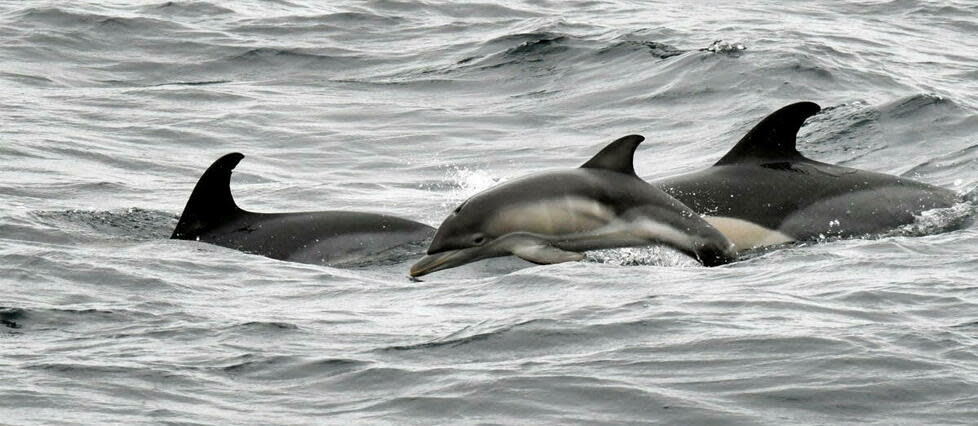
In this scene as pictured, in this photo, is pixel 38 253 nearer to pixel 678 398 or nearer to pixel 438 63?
pixel 678 398

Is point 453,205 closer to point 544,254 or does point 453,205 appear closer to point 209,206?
point 209,206

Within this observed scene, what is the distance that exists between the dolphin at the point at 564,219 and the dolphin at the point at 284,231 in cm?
118

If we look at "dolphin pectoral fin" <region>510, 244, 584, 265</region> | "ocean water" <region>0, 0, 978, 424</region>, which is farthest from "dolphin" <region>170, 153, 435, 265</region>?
"dolphin pectoral fin" <region>510, 244, 584, 265</region>

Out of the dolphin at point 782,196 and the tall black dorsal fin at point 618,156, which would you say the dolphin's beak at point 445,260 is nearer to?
the tall black dorsal fin at point 618,156

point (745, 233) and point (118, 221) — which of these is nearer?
point (745, 233)

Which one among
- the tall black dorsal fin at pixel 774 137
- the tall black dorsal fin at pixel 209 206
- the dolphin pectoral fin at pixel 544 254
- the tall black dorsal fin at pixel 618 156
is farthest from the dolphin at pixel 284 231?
the tall black dorsal fin at pixel 774 137

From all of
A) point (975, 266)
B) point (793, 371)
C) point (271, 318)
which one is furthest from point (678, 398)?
point (975, 266)

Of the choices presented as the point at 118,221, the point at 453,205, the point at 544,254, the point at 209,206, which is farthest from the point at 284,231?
the point at 453,205

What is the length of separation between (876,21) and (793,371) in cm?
1806

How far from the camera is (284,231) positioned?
1057cm

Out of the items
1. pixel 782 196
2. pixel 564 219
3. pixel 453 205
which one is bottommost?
pixel 453 205

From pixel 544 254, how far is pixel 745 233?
63.3 inches

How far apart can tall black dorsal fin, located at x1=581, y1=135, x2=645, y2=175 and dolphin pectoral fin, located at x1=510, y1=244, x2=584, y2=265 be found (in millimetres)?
515

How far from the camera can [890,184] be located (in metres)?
11.3
